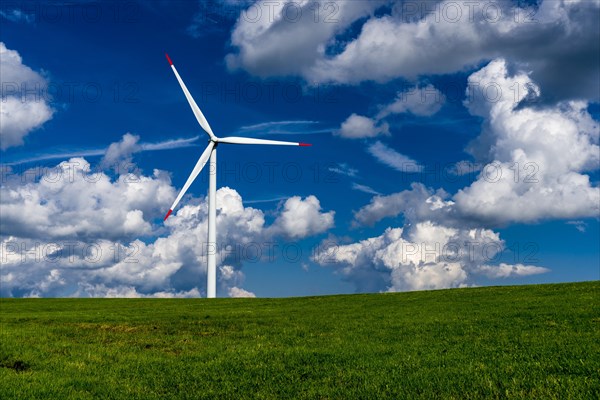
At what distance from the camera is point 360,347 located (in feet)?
65.6

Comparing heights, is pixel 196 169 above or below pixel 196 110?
below

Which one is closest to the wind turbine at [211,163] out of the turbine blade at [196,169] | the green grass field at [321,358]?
the turbine blade at [196,169]

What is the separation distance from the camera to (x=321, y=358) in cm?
1769

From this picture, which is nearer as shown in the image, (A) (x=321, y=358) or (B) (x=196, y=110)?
(A) (x=321, y=358)

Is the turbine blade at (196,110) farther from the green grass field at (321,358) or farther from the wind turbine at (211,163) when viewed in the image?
the green grass field at (321,358)

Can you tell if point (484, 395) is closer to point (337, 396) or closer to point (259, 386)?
point (337, 396)

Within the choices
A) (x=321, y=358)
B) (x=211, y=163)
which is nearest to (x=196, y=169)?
(x=211, y=163)

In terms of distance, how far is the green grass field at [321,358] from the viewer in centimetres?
1316

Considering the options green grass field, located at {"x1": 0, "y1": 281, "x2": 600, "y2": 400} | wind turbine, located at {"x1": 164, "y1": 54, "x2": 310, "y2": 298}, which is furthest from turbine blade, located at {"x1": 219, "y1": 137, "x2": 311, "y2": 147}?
green grass field, located at {"x1": 0, "y1": 281, "x2": 600, "y2": 400}

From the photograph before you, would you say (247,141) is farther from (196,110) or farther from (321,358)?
(321,358)

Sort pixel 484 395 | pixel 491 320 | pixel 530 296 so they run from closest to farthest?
pixel 484 395
pixel 491 320
pixel 530 296

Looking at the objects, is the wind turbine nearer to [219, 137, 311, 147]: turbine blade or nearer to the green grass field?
Result: [219, 137, 311, 147]: turbine blade

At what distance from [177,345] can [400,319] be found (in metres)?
13.8

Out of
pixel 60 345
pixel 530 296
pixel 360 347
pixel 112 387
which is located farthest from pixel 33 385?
pixel 530 296
